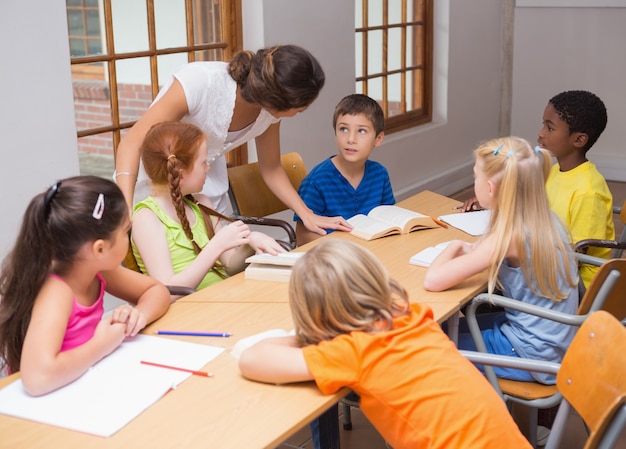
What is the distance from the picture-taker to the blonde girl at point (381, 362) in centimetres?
180

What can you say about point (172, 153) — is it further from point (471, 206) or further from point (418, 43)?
point (418, 43)

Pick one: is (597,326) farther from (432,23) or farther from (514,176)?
(432,23)

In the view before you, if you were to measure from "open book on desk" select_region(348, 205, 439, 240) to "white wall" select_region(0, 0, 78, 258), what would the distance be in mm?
1284

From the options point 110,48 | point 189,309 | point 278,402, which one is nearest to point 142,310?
point 189,309

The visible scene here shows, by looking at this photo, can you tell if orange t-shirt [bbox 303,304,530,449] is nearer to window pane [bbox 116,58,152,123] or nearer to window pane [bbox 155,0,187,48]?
window pane [bbox 116,58,152,123]

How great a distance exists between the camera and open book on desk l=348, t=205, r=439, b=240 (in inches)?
125

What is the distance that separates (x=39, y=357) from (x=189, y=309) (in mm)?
583

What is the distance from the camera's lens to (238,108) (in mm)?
3178

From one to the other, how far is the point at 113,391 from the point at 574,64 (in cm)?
617

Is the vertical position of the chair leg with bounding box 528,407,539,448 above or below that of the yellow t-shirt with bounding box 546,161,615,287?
below

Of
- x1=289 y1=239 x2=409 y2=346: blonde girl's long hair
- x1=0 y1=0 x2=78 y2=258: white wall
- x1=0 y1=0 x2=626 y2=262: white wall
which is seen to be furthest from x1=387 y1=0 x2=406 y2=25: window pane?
x1=289 y1=239 x2=409 y2=346: blonde girl's long hair

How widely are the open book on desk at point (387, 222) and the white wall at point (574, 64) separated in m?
4.34

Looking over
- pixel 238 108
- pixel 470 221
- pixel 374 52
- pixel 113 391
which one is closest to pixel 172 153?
pixel 238 108

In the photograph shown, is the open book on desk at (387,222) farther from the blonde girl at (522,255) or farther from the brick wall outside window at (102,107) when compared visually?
the brick wall outside window at (102,107)
